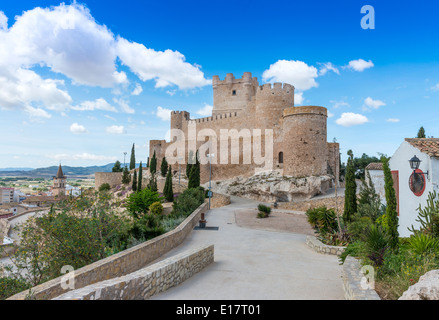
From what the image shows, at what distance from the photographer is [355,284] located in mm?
4859

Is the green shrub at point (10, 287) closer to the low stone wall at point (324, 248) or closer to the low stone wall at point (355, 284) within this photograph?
the low stone wall at point (355, 284)

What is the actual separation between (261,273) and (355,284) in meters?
2.67

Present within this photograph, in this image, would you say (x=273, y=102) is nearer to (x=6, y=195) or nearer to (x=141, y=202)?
(x=141, y=202)

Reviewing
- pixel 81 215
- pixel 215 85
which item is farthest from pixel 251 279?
pixel 215 85

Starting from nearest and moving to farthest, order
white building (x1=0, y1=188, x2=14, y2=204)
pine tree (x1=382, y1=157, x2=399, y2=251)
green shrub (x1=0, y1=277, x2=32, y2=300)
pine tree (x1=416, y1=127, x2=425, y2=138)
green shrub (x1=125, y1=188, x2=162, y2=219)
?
pine tree (x1=382, y1=157, x2=399, y2=251) < green shrub (x1=0, y1=277, x2=32, y2=300) < green shrub (x1=125, y1=188, x2=162, y2=219) < pine tree (x1=416, y1=127, x2=425, y2=138) < white building (x1=0, y1=188, x2=14, y2=204)

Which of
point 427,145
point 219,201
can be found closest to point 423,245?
point 427,145

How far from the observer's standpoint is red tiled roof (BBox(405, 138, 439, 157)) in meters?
9.17

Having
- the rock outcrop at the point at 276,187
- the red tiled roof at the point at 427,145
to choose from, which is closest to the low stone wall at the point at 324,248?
the red tiled roof at the point at 427,145

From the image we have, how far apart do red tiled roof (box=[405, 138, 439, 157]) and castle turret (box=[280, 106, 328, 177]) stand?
51.0 feet

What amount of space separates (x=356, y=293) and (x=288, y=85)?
1210 inches

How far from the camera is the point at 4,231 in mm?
31828

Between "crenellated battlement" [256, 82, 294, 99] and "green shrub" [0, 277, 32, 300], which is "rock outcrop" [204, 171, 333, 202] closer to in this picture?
"crenellated battlement" [256, 82, 294, 99]

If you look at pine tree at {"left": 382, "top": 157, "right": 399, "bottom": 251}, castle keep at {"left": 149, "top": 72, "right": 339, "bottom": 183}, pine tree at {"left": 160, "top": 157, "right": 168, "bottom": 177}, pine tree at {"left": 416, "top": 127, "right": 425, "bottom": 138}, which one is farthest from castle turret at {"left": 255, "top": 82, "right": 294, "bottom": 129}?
pine tree at {"left": 382, "top": 157, "right": 399, "bottom": 251}
